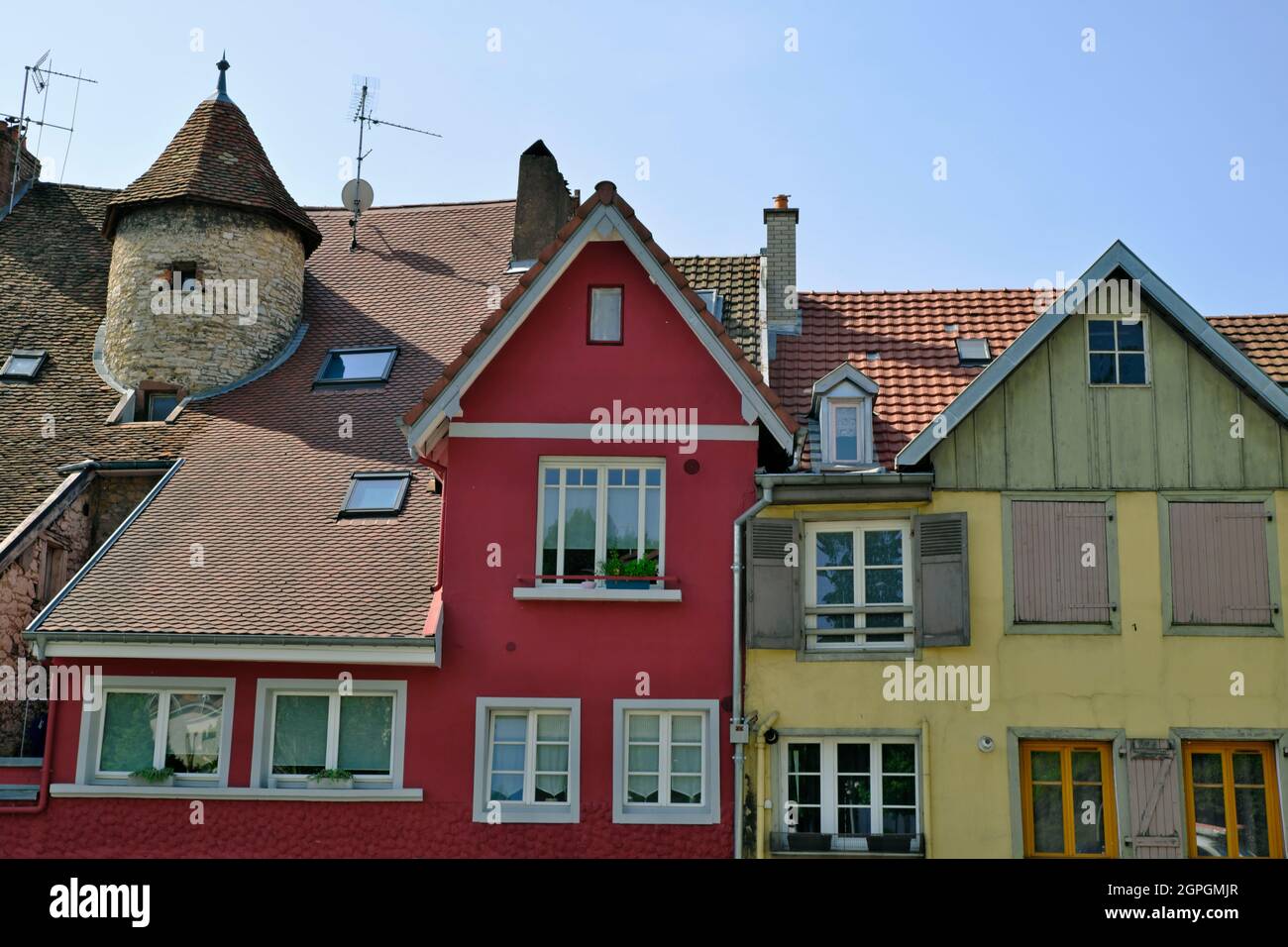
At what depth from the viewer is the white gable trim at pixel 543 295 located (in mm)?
19625

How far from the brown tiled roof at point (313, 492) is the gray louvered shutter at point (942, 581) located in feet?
19.4

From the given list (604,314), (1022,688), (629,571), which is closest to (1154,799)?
(1022,688)

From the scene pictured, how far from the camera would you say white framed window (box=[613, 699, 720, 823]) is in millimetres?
19016

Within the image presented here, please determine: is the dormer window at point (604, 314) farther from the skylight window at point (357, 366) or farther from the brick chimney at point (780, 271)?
the skylight window at point (357, 366)

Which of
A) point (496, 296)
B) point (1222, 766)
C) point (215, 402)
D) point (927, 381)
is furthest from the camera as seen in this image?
point (496, 296)

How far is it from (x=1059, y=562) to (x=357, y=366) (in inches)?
446

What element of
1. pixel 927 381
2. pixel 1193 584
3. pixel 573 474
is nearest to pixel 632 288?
pixel 573 474

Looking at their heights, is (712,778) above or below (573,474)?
below

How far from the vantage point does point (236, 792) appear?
62.9 ft

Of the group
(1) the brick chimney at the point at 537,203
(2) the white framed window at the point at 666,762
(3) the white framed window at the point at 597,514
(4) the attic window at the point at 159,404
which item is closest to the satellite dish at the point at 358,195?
(1) the brick chimney at the point at 537,203

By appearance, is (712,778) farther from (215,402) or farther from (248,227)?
(248,227)

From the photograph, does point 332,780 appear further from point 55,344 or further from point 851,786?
point 55,344

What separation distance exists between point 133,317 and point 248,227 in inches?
90.0

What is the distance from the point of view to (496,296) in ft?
87.8
